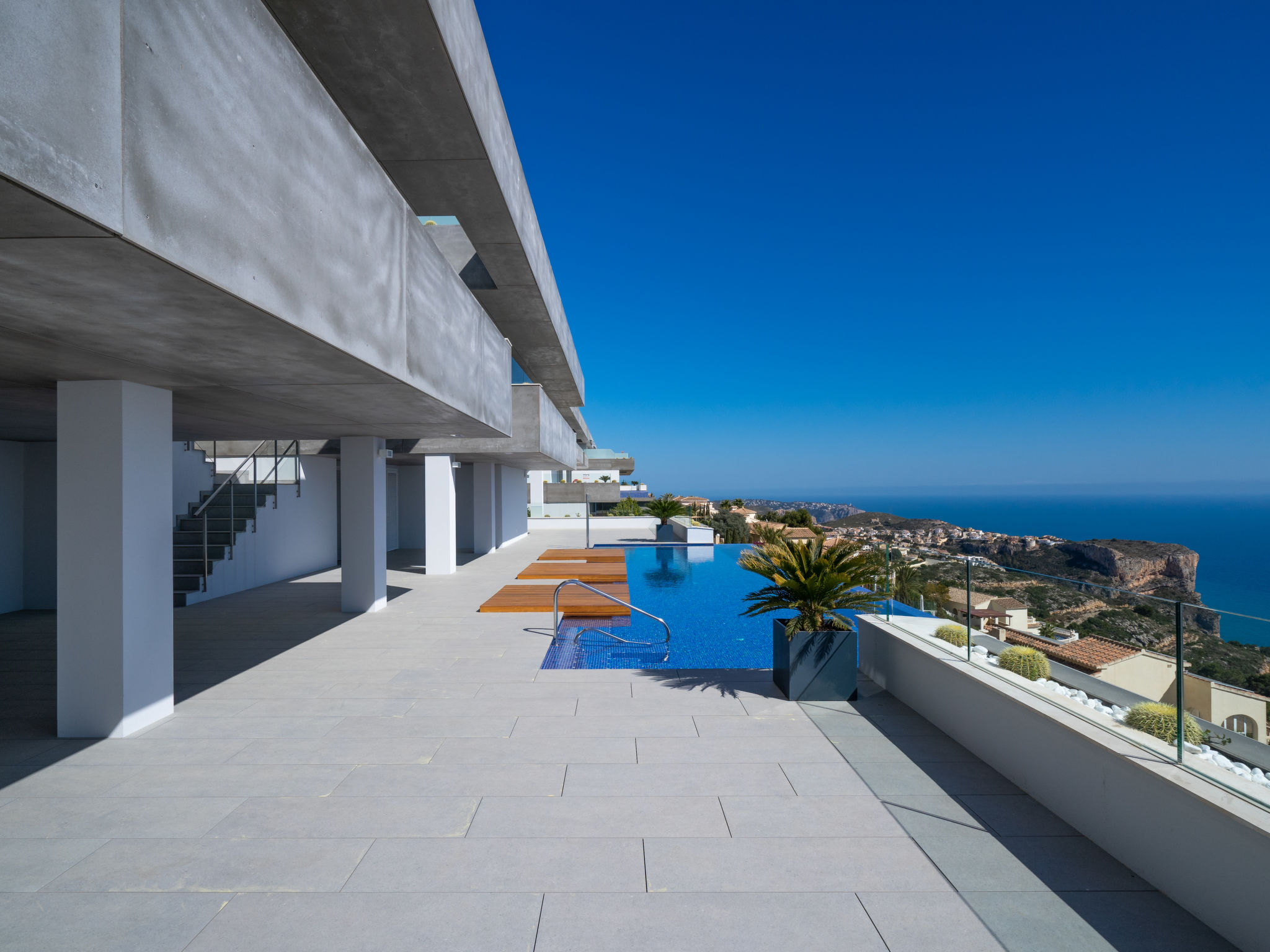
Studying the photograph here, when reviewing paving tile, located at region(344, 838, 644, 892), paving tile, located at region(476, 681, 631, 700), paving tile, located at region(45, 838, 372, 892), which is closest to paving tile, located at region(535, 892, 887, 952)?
paving tile, located at region(344, 838, 644, 892)

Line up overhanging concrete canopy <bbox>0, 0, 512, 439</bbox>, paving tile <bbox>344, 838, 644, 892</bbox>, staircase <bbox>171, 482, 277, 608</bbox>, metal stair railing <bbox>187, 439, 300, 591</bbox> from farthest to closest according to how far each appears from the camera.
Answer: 1. metal stair railing <bbox>187, 439, 300, 591</bbox>
2. staircase <bbox>171, 482, 277, 608</bbox>
3. paving tile <bbox>344, 838, 644, 892</bbox>
4. overhanging concrete canopy <bbox>0, 0, 512, 439</bbox>

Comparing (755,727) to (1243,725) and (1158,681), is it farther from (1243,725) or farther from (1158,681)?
(1243,725)

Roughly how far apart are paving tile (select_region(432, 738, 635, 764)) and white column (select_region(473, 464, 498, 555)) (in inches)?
578

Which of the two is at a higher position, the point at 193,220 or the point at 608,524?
the point at 193,220

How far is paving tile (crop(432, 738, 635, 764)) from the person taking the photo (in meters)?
4.90

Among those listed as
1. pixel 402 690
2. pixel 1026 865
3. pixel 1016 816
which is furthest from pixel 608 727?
pixel 1026 865

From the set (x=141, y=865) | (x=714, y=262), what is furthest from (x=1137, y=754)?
(x=714, y=262)

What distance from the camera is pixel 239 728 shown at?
18.5 ft

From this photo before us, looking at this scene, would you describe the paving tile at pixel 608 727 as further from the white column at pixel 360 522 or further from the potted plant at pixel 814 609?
the white column at pixel 360 522

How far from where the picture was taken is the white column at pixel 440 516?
1501 centimetres

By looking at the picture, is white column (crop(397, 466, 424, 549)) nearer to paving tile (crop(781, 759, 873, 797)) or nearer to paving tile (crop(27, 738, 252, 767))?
paving tile (crop(27, 738, 252, 767))

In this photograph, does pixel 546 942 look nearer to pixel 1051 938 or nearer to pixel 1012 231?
pixel 1051 938

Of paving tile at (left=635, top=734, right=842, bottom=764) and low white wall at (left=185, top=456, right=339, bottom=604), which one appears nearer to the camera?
paving tile at (left=635, top=734, right=842, bottom=764)

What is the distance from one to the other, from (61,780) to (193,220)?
443 centimetres
